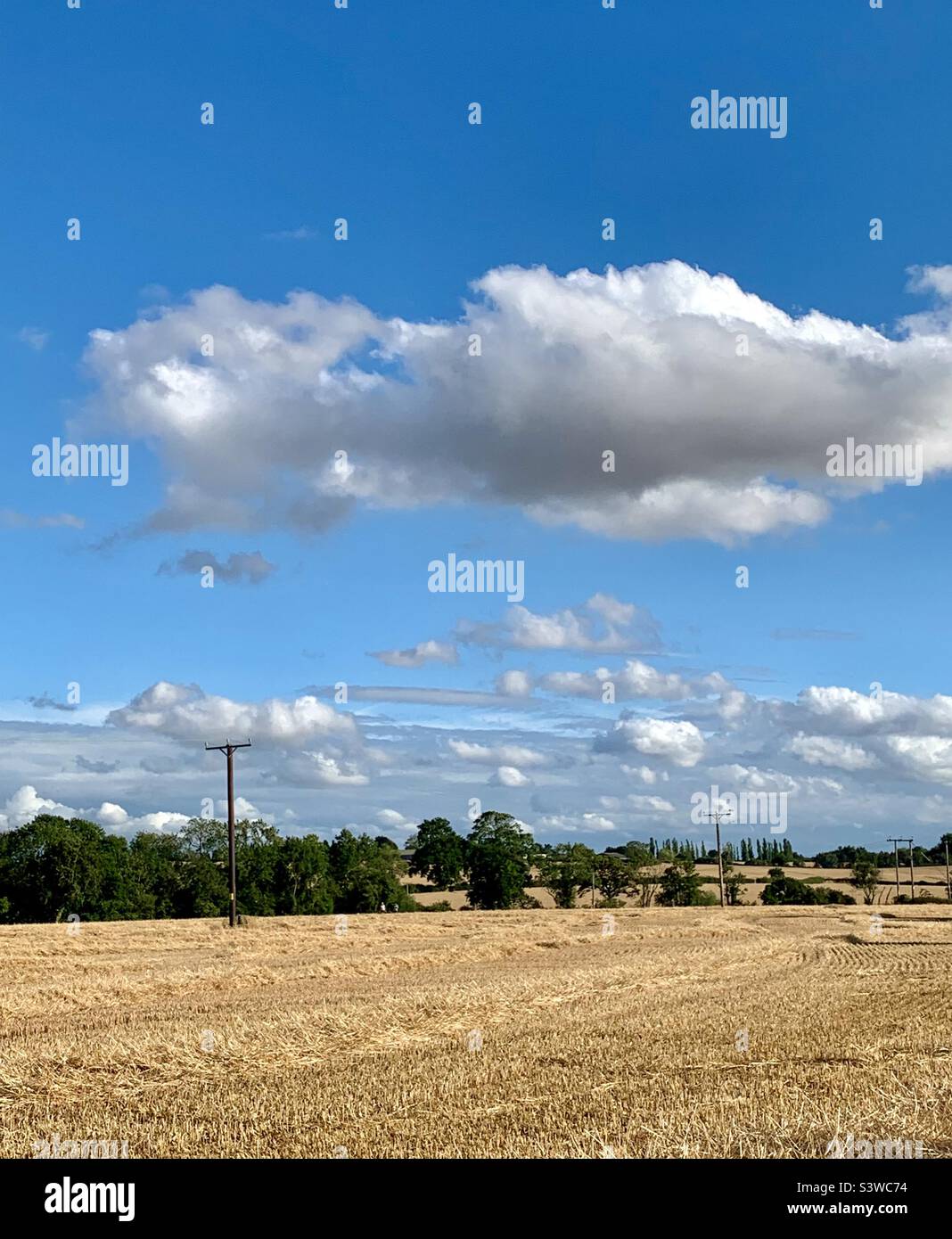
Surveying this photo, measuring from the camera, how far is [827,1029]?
20031 mm

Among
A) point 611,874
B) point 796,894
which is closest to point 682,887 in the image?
point 611,874

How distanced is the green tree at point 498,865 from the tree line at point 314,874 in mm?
112

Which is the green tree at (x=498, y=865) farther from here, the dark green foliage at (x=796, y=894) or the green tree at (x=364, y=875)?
the dark green foliage at (x=796, y=894)

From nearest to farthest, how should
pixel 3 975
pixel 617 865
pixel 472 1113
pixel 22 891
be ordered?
1. pixel 472 1113
2. pixel 3 975
3. pixel 22 891
4. pixel 617 865

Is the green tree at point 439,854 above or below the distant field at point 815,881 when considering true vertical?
above

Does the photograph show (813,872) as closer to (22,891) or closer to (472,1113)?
(22,891)

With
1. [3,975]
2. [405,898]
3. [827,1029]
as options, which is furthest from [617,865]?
[827,1029]

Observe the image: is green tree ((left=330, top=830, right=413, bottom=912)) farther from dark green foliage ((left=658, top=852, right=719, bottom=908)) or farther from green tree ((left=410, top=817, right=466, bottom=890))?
dark green foliage ((left=658, top=852, right=719, bottom=908))

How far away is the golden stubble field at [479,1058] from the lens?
11.9m

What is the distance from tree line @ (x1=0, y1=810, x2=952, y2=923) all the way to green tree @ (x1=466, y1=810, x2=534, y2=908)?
0.11m

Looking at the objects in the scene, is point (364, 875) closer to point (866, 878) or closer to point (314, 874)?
point (314, 874)

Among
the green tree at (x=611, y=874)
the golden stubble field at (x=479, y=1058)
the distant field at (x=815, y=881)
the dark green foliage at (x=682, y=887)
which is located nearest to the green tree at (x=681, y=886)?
the dark green foliage at (x=682, y=887)
